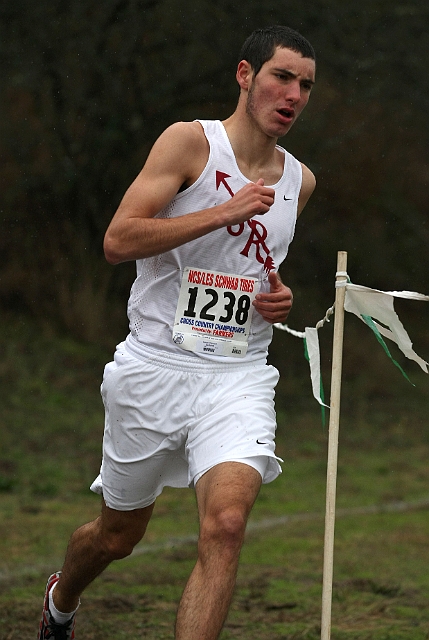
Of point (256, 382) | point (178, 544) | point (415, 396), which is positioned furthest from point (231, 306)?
point (415, 396)

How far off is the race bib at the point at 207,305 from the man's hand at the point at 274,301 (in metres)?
0.06

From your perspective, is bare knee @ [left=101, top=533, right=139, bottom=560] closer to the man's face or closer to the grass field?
the grass field

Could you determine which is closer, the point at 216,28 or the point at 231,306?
the point at 231,306

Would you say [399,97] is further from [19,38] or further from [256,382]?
[256,382]

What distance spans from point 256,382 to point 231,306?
0.30 metres

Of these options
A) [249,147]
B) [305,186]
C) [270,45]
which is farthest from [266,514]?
[270,45]

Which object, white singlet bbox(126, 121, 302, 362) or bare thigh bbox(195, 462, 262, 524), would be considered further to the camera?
white singlet bbox(126, 121, 302, 362)

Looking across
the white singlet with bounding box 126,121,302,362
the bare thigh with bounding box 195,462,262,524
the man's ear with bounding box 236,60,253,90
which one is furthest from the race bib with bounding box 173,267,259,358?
the man's ear with bounding box 236,60,253,90

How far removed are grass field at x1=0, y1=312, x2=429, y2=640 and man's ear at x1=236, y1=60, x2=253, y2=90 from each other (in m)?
2.62

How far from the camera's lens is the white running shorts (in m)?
4.08

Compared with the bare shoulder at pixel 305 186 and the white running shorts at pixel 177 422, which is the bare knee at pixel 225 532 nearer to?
the white running shorts at pixel 177 422

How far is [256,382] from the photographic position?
4.30m

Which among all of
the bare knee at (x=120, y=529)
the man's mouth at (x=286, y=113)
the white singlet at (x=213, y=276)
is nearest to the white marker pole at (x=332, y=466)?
the white singlet at (x=213, y=276)

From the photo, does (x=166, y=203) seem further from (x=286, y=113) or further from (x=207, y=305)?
(x=286, y=113)
